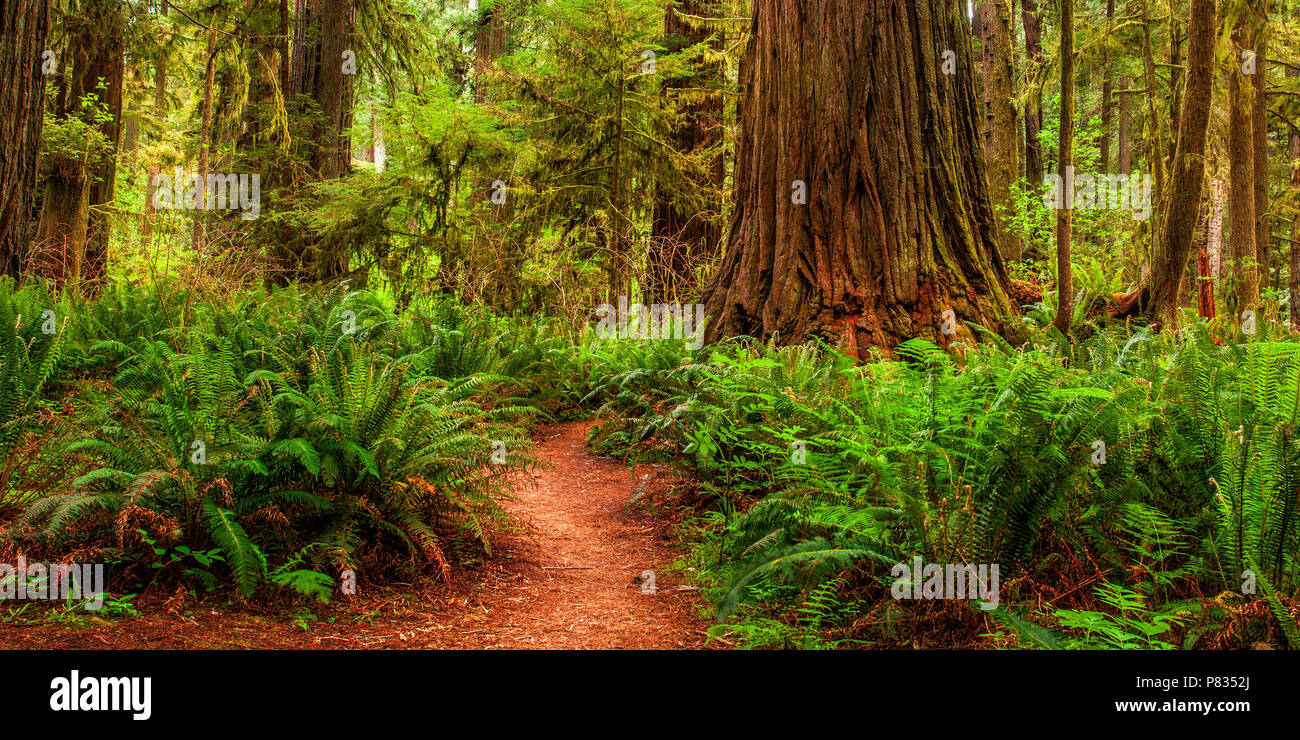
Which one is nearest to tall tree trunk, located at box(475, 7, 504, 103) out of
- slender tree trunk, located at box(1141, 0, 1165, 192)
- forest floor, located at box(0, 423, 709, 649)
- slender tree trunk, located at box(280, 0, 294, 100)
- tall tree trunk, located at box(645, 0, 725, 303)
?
slender tree trunk, located at box(280, 0, 294, 100)

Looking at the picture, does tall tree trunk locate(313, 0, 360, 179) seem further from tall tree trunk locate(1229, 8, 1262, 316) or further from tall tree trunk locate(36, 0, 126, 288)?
tall tree trunk locate(1229, 8, 1262, 316)

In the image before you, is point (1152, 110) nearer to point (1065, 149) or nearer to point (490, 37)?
point (1065, 149)

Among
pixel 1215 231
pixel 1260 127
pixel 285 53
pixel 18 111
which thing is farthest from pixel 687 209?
pixel 1215 231

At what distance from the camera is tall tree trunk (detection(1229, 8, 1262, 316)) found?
30.1 ft

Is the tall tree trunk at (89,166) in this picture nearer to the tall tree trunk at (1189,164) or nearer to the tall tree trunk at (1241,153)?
the tall tree trunk at (1189,164)

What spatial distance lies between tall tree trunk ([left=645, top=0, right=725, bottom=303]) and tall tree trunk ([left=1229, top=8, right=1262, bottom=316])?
6407mm

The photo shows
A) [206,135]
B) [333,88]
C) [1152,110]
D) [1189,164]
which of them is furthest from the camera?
[206,135]

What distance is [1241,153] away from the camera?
31.8 feet

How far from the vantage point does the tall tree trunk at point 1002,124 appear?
1472 centimetres

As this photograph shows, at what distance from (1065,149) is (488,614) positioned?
555cm

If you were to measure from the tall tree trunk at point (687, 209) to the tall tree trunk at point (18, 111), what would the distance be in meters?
6.45

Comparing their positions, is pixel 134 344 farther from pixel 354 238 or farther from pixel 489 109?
pixel 489 109

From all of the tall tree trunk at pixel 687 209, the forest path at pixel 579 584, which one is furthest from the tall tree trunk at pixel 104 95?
the forest path at pixel 579 584

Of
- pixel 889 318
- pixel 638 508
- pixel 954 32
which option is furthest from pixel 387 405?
pixel 954 32
